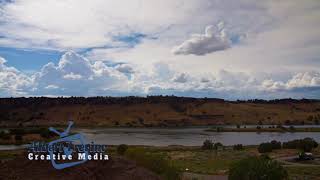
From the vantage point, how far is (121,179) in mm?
32250

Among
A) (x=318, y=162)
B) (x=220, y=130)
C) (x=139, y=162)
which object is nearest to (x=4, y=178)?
(x=139, y=162)

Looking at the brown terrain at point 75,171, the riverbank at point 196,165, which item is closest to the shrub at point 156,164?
the riverbank at point 196,165

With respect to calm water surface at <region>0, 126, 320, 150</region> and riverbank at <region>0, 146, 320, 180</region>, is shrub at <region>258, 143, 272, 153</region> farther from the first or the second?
calm water surface at <region>0, 126, 320, 150</region>

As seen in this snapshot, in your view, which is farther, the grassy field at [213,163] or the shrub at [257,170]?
the grassy field at [213,163]

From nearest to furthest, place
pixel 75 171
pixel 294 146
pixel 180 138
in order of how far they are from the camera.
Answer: pixel 75 171, pixel 294 146, pixel 180 138

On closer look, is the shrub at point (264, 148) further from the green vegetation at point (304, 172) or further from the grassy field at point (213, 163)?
the green vegetation at point (304, 172)

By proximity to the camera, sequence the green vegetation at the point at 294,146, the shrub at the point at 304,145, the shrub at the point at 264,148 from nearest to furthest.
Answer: the shrub at the point at 264,148
the green vegetation at the point at 294,146
the shrub at the point at 304,145

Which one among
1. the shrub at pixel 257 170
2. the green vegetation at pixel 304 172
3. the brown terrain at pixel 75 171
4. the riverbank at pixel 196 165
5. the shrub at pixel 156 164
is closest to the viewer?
the brown terrain at pixel 75 171

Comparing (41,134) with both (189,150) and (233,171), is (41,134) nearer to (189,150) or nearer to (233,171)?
(189,150)

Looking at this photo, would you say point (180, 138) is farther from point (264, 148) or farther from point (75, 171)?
point (75, 171)

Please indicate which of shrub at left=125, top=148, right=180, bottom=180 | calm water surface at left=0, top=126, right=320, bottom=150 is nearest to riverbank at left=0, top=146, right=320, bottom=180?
shrub at left=125, top=148, right=180, bottom=180

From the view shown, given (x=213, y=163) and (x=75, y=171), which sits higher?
(x=75, y=171)

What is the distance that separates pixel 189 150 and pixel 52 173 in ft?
209

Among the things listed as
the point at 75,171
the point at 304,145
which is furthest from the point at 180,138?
the point at 75,171
